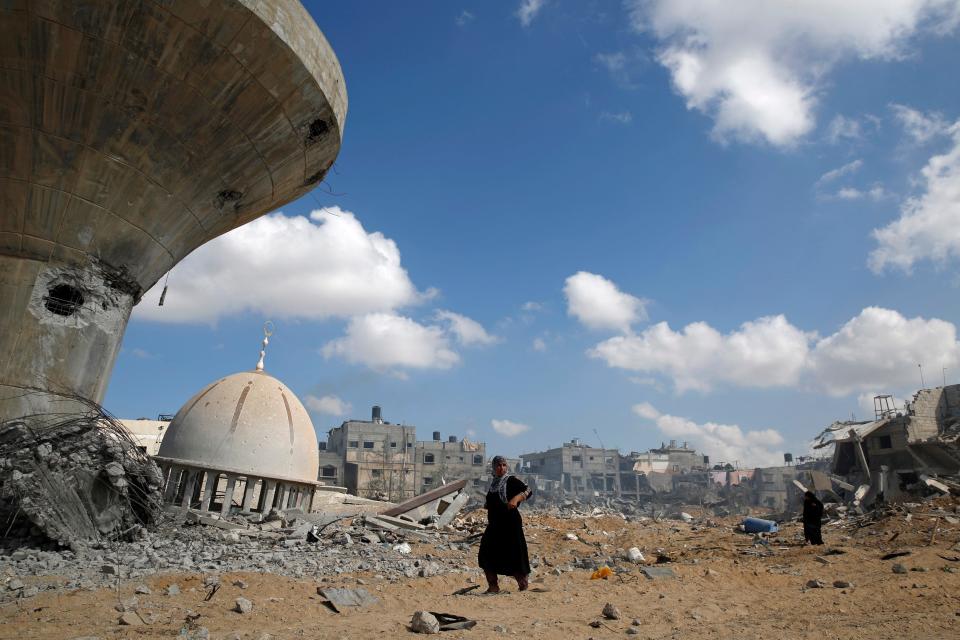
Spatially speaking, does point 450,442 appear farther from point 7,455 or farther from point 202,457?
point 7,455

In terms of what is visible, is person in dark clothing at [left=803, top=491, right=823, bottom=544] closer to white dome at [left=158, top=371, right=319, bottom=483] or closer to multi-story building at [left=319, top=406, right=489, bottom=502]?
white dome at [left=158, top=371, right=319, bottom=483]

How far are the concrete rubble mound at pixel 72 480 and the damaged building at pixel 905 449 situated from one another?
88.8 ft

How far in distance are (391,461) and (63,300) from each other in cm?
5089

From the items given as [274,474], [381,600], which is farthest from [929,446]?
[381,600]

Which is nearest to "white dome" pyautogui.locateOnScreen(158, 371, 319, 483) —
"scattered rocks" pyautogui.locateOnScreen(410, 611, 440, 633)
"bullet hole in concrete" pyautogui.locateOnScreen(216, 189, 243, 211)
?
"bullet hole in concrete" pyautogui.locateOnScreen(216, 189, 243, 211)

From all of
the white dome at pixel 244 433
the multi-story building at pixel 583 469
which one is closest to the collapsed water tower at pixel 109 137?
the white dome at pixel 244 433

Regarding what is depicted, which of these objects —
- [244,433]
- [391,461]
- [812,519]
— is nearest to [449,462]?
[391,461]

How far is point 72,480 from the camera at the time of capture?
8.25m

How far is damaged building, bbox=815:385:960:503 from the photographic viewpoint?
2597cm

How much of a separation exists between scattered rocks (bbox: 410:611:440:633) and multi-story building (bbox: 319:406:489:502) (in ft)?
165

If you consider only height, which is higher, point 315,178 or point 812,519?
point 315,178

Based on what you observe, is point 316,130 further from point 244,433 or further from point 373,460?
point 373,460

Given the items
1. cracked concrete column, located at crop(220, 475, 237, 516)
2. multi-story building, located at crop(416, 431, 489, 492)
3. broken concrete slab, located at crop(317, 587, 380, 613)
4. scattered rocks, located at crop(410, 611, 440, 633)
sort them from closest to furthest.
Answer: scattered rocks, located at crop(410, 611, 440, 633) < broken concrete slab, located at crop(317, 587, 380, 613) < cracked concrete column, located at crop(220, 475, 237, 516) < multi-story building, located at crop(416, 431, 489, 492)

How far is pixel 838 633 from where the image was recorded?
4578 millimetres
